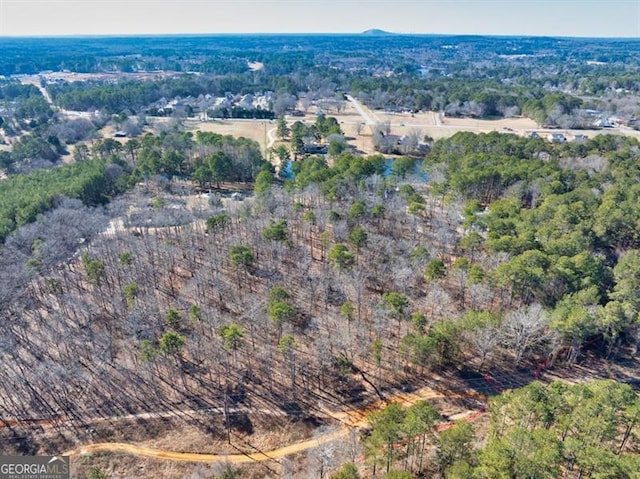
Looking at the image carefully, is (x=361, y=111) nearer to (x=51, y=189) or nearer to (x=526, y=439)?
(x=51, y=189)

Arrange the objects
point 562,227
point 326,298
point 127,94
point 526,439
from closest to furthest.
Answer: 1. point 526,439
2. point 326,298
3. point 562,227
4. point 127,94

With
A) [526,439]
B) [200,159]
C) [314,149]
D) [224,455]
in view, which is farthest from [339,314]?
[314,149]

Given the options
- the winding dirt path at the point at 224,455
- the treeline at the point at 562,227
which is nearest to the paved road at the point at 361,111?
the treeline at the point at 562,227

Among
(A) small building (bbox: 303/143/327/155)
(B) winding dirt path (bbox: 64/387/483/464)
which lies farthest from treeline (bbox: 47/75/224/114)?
(B) winding dirt path (bbox: 64/387/483/464)

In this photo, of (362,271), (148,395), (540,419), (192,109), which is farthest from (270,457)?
(192,109)

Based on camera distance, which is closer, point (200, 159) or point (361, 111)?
point (200, 159)

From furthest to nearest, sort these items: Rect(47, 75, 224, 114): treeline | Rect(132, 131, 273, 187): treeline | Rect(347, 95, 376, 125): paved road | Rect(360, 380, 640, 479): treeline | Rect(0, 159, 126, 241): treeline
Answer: Rect(47, 75, 224, 114): treeline, Rect(347, 95, 376, 125): paved road, Rect(132, 131, 273, 187): treeline, Rect(0, 159, 126, 241): treeline, Rect(360, 380, 640, 479): treeline

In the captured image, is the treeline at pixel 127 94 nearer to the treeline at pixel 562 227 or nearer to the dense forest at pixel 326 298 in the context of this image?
the dense forest at pixel 326 298

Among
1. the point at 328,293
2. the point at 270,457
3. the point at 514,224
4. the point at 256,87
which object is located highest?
the point at 256,87

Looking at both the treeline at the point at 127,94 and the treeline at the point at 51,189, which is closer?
the treeline at the point at 51,189

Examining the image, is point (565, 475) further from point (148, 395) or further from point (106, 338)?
point (106, 338)

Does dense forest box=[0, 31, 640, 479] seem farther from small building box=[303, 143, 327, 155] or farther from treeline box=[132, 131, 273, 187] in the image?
small building box=[303, 143, 327, 155]
